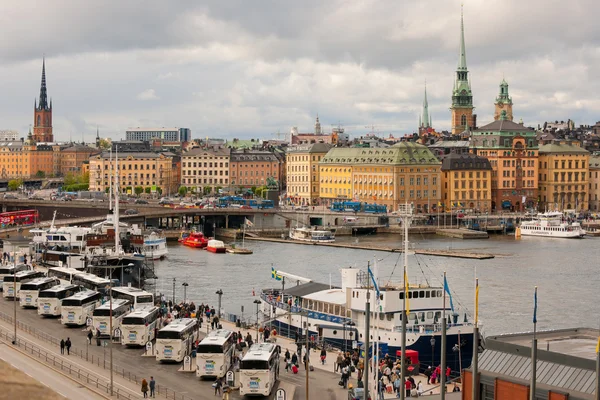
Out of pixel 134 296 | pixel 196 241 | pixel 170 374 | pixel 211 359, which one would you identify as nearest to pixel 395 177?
pixel 196 241

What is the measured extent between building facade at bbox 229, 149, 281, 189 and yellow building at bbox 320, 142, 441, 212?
29.3m

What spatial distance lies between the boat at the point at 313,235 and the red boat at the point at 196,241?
8462 millimetres

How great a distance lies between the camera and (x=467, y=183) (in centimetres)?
10700

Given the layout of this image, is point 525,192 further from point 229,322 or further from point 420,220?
point 229,322

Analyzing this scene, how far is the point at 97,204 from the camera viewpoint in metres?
107

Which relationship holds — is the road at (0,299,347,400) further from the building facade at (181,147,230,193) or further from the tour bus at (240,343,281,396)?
the building facade at (181,147,230,193)

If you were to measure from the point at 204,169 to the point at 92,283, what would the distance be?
96630 millimetres

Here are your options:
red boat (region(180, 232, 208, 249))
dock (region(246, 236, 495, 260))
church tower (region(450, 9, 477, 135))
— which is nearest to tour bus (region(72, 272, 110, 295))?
dock (region(246, 236, 495, 260))

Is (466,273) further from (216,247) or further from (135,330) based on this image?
(135,330)

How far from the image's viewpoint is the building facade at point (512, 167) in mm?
110000

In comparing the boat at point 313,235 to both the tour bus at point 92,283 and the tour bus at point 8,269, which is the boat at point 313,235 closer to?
the tour bus at point 8,269

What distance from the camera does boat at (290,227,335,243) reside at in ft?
278

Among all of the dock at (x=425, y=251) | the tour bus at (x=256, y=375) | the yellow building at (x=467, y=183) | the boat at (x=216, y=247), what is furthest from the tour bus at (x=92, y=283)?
the yellow building at (x=467, y=183)

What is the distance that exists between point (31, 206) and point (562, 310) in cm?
7407
